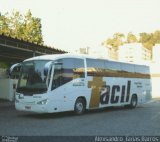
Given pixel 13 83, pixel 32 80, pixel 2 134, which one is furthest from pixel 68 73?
pixel 13 83

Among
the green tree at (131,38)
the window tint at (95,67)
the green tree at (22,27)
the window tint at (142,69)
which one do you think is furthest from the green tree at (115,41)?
the window tint at (95,67)

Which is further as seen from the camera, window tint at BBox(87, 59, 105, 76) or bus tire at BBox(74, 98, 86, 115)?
window tint at BBox(87, 59, 105, 76)

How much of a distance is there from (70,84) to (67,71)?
69 cm

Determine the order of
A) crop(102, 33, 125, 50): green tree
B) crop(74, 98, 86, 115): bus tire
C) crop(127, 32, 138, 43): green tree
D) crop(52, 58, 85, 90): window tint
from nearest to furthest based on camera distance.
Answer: crop(52, 58, 85, 90): window tint, crop(74, 98, 86, 115): bus tire, crop(102, 33, 125, 50): green tree, crop(127, 32, 138, 43): green tree

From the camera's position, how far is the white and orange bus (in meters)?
18.3

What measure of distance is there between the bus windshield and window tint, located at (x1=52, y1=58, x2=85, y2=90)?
0.57 meters

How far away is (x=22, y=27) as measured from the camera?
6331cm

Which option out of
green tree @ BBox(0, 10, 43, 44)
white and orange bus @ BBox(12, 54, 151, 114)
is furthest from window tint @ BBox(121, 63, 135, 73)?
green tree @ BBox(0, 10, 43, 44)

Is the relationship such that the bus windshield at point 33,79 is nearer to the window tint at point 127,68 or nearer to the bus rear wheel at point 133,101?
the window tint at point 127,68

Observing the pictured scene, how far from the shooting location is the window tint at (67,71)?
18.8 metres

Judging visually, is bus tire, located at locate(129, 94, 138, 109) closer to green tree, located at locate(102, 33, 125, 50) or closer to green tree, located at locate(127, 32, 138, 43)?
green tree, located at locate(102, 33, 125, 50)

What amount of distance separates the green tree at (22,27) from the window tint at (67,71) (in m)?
42.1

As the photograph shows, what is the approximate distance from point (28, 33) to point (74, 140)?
52.3 m

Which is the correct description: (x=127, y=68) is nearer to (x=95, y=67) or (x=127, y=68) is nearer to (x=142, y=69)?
(x=142, y=69)
